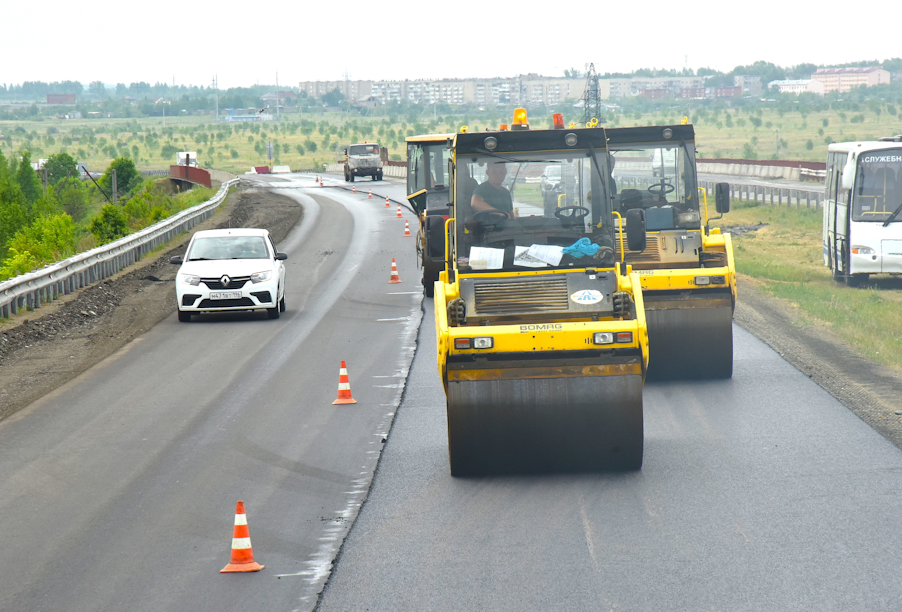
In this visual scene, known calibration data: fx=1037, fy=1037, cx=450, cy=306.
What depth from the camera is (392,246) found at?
101 ft

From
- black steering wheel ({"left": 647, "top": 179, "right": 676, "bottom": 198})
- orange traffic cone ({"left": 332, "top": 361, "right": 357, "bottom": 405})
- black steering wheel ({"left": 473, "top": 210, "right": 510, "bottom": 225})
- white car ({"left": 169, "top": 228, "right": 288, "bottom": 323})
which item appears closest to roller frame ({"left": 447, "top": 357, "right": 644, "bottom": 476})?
black steering wheel ({"left": 473, "top": 210, "right": 510, "bottom": 225})

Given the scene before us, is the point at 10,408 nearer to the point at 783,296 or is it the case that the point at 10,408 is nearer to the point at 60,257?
the point at 783,296

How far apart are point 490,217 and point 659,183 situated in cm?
464

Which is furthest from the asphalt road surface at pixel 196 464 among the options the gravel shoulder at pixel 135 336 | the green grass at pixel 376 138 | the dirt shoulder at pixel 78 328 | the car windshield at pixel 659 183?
the green grass at pixel 376 138

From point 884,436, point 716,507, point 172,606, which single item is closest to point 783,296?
point 884,436

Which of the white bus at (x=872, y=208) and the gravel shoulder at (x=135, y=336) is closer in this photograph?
the gravel shoulder at (x=135, y=336)

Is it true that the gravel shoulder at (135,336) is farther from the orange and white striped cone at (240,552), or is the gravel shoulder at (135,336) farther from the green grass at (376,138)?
the green grass at (376,138)

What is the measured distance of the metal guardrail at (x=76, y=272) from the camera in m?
17.8

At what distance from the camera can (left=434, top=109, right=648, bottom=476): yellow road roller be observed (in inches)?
324

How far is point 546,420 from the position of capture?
8305 mm

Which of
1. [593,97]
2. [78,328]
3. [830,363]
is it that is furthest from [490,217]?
[593,97]

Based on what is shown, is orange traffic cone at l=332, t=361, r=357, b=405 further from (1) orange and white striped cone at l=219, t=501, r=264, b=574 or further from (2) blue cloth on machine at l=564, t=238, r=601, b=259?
(1) orange and white striped cone at l=219, t=501, r=264, b=574

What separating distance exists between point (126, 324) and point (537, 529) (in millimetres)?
12197

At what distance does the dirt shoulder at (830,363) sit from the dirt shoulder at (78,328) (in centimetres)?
910
